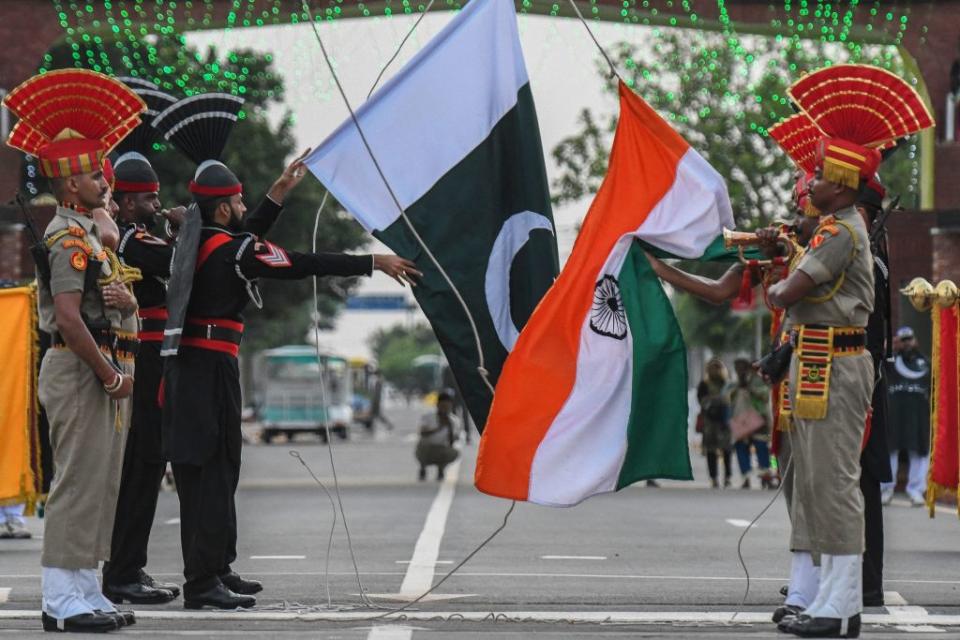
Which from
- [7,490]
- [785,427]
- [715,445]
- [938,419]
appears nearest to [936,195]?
[715,445]

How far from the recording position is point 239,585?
10070 mm

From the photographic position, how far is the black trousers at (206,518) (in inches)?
373

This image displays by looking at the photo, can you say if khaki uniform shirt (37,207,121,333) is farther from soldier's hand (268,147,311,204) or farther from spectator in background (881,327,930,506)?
spectator in background (881,327,930,506)

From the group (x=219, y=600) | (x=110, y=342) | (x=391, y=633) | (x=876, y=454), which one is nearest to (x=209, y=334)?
(x=110, y=342)

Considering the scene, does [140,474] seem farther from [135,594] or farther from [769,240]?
[769,240]

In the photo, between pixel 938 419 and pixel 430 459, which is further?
pixel 430 459

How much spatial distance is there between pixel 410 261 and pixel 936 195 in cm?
1625

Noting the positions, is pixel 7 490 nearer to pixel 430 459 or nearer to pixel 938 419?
pixel 938 419

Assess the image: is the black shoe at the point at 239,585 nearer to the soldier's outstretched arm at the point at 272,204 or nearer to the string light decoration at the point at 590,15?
→ the soldier's outstretched arm at the point at 272,204

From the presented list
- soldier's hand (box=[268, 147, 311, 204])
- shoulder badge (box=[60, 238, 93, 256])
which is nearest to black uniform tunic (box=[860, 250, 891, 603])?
soldier's hand (box=[268, 147, 311, 204])

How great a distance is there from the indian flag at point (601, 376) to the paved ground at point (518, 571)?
679 millimetres

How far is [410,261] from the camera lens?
9.38 metres

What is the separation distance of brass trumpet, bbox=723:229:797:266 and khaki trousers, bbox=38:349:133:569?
9.41ft

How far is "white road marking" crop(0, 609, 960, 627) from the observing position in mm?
9016
